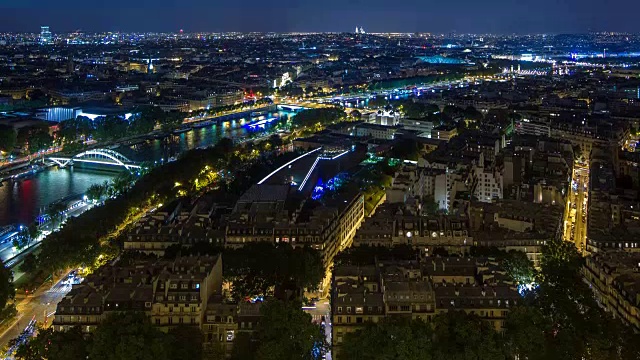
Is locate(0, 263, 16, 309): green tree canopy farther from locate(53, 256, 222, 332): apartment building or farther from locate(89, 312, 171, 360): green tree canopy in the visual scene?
locate(89, 312, 171, 360): green tree canopy

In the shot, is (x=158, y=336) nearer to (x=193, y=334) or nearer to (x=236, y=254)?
(x=193, y=334)

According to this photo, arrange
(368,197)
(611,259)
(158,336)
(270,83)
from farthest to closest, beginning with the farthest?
(270,83) < (368,197) < (611,259) < (158,336)

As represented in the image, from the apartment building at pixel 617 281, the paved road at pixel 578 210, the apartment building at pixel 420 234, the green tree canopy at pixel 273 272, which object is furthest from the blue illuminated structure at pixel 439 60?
the green tree canopy at pixel 273 272

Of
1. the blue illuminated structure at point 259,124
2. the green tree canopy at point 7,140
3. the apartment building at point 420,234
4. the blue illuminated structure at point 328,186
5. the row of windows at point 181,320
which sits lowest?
the row of windows at point 181,320

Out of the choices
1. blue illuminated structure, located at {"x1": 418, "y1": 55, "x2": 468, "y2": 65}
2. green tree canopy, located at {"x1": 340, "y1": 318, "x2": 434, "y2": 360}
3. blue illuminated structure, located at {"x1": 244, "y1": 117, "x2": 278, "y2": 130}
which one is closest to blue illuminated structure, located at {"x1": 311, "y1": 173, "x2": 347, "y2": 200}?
green tree canopy, located at {"x1": 340, "y1": 318, "x2": 434, "y2": 360}

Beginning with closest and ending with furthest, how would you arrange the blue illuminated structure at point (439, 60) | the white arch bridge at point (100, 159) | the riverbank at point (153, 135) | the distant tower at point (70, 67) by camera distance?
1. the white arch bridge at point (100, 159)
2. the riverbank at point (153, 135)
3. the distant tower at point (70, 67)
4. the blue illuminated structure at point (439, 60)

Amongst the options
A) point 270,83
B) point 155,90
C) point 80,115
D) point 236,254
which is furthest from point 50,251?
point 270,83

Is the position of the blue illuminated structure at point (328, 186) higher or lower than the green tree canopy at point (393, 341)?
higher

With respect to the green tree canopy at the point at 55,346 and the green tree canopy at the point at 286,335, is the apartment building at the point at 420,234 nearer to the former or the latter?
the green tree canopy at the point at 286,335
